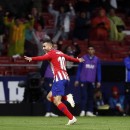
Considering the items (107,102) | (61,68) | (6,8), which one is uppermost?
(6,8)

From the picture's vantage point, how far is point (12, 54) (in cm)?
2534

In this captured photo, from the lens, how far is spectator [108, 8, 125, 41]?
27.4 m

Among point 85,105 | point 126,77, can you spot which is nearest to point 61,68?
point 85,105

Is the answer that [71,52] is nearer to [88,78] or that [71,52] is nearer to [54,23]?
[88,78]

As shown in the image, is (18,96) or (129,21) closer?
(18,96)

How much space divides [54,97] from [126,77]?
289 inches

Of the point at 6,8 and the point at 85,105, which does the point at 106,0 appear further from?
the point at 85,105

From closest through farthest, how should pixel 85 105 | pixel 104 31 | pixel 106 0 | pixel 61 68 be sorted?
1. pixel 61 68
2. pixel 85 105
3. pixel 104 31
4. pixel 106 0

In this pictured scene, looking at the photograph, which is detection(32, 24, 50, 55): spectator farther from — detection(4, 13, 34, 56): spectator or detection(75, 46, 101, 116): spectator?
detection(75, 46, 101, 116): spectator

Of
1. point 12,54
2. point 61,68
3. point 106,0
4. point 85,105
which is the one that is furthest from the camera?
point 106,0

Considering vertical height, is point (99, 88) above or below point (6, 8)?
below

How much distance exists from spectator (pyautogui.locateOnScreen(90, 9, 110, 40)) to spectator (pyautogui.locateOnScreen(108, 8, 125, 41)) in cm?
30

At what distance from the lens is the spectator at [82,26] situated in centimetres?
2648

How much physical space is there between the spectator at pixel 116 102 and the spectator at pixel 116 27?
400cm
